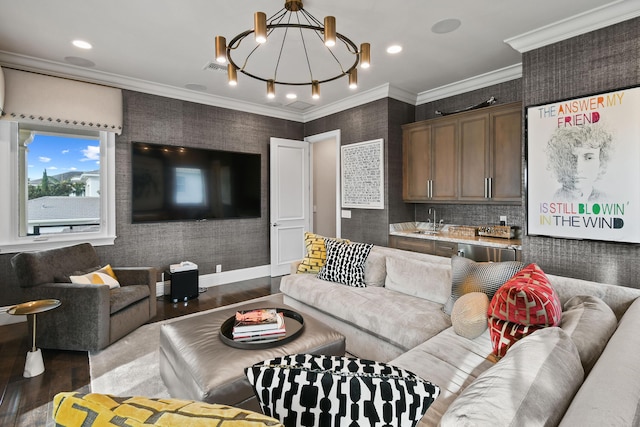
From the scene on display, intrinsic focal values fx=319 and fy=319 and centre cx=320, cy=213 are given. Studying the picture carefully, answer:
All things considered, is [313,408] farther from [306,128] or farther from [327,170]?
[327,170]

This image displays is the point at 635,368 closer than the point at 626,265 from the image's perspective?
Yes

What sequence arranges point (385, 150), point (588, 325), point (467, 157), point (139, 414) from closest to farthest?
point (139, 414), point (588, 325), point (467, 157), point (385, 150)

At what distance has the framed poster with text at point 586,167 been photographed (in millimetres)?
2422

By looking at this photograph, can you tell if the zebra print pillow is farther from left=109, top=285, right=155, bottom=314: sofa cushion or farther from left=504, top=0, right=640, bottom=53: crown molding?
left=504, top=0, right=640, bottom=53: crown molding

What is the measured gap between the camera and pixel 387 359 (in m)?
2.17

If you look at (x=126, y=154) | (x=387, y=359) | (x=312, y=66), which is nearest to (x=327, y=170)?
(x=312, y=66)

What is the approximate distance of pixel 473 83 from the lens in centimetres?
404

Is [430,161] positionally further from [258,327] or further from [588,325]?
[258,327]

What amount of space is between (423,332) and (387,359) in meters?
0.35

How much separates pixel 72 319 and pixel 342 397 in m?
2.84

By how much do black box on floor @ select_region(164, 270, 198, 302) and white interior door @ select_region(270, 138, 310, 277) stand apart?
4.44 ft

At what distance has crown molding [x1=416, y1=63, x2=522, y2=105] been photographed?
144 inches

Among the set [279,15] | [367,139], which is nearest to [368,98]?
[367,139]

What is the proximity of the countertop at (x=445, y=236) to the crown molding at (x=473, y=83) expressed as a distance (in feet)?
5.89
